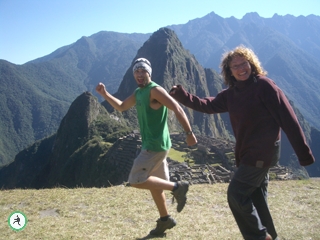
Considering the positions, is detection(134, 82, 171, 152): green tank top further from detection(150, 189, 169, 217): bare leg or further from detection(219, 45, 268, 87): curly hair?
detection(219, 45, 268, 87): curly hair

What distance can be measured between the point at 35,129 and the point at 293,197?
5139 inches

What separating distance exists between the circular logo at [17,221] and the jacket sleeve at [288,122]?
3.56 m

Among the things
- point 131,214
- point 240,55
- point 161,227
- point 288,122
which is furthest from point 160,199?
point 240,55

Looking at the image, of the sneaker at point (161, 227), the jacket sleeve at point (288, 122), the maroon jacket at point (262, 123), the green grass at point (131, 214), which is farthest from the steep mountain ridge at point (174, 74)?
the jacket sleeve at point (288, 122)

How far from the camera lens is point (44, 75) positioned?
170750mm

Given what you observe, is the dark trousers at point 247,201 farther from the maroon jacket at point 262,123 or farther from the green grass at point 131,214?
the green grass at point 131,214

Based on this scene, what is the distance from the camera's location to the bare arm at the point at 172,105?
2.91 m

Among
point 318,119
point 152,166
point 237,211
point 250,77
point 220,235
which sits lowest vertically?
point 318,119

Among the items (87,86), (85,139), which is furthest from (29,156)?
(87,86)

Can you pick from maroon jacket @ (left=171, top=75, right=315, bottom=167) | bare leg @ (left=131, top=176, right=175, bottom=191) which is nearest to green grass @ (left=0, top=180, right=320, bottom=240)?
bare leg @ (left=131, top=176, right=175, bottom=191)

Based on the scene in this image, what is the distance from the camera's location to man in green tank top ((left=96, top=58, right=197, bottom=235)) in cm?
296

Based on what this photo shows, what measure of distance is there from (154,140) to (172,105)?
0.48 m

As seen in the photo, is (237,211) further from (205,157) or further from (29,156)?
(29,156)

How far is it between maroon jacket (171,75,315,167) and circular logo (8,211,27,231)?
122 inches
